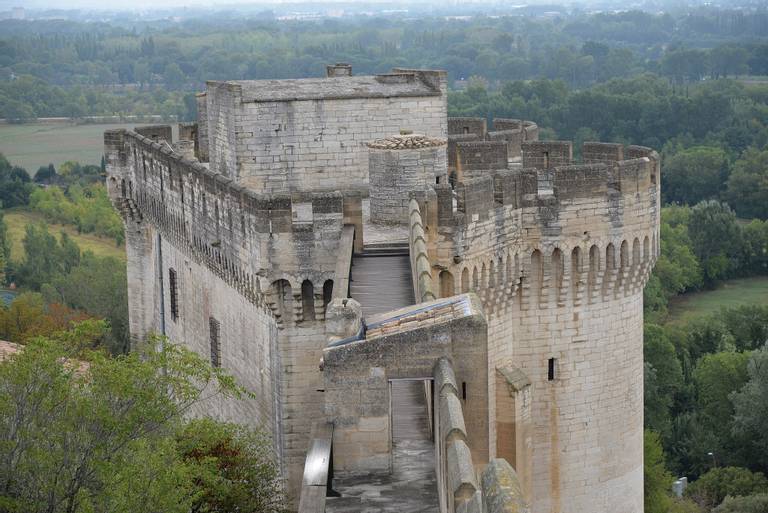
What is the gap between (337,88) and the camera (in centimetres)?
3916

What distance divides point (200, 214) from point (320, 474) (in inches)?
607

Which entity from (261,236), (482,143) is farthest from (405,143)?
(482,143)

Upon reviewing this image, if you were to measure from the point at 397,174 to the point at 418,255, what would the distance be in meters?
5.66

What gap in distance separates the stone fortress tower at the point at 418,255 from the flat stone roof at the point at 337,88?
9 cm

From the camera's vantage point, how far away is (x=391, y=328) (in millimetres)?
24297

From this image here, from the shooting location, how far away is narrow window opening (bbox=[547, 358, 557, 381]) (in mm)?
35875

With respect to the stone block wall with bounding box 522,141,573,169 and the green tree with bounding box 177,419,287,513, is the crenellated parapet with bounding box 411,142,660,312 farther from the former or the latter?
the green tree with bounding box 177,419,287,513

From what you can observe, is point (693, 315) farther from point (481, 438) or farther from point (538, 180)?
point (481, 438)

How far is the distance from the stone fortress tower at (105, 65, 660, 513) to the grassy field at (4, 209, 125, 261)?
236 feet

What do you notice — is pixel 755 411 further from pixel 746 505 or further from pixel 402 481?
pixel 402 481

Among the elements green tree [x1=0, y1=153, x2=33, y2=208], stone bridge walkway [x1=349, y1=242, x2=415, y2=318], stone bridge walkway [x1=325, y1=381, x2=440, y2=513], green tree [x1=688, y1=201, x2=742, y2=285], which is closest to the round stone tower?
stone bridge walkway [x1=349, y1=242, x2=415, y2=318]

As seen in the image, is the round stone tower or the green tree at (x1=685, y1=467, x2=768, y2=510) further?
the green tree at (x1=685, y1=467, x2=768, y2=510)

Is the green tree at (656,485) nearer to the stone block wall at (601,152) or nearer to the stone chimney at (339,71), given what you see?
the stone block wall at (601,152)

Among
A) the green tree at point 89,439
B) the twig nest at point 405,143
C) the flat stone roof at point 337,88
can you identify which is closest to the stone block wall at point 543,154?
the flat stone roof at point 337,88
